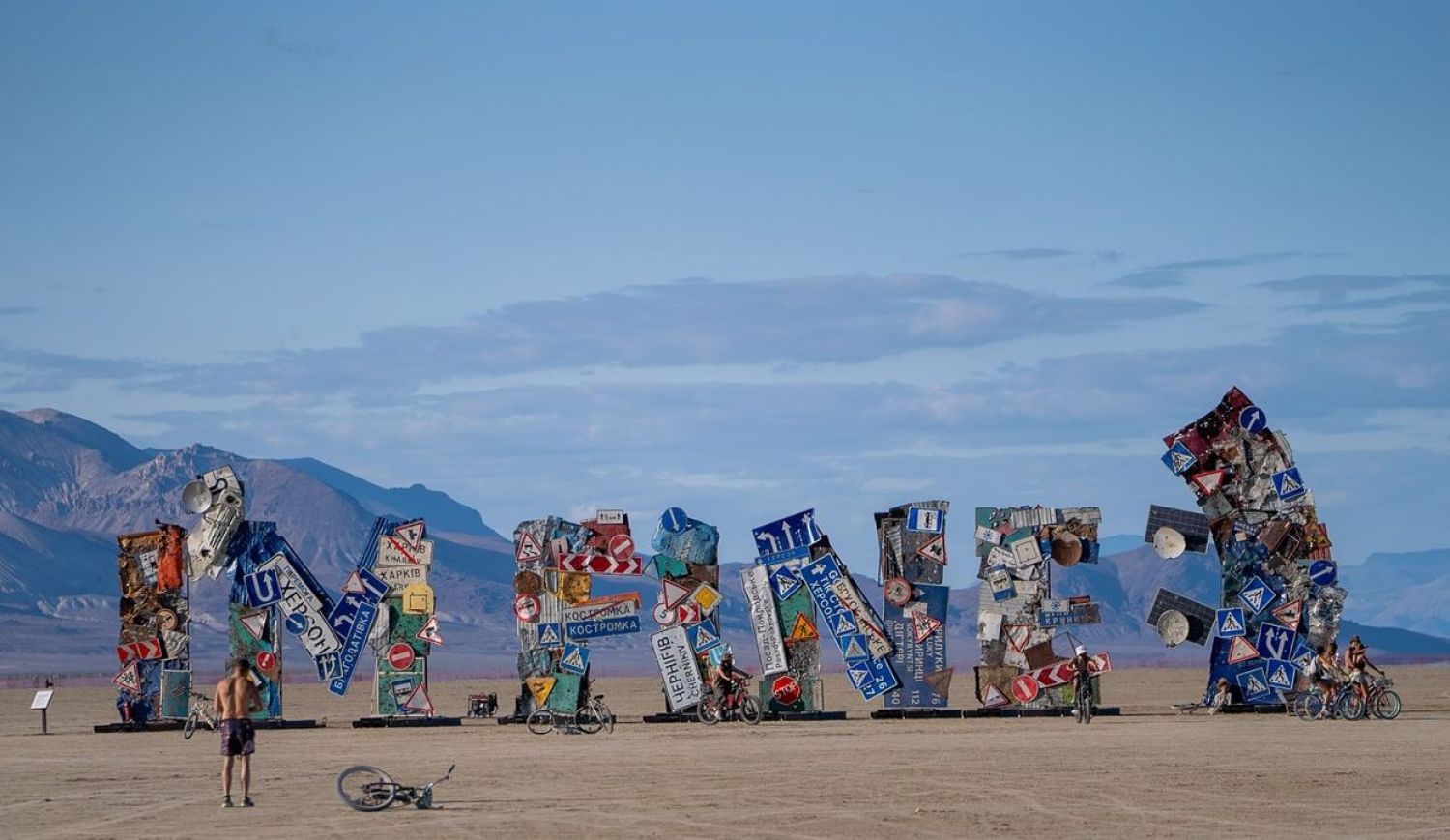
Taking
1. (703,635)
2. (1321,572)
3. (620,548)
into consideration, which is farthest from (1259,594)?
(620,548)

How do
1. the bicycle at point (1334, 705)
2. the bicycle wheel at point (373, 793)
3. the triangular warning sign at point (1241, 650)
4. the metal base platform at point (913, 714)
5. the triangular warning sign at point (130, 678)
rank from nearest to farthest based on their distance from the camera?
1. the bicycle wheel at point (373, 793)
2. the bicycle at point (1334, 705)
3. the triangular warning sign at point (1241, 650)
4. the triangular warning sign at point (130, 678)
5. the metal base platform at point (913, 714)

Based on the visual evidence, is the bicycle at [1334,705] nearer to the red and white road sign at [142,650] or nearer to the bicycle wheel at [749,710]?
the bicycle wheel at [749,710]

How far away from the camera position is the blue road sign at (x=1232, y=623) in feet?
140

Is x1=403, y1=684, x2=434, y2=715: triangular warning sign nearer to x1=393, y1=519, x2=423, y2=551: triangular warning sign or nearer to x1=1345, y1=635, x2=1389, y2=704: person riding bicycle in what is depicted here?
x1=393, y1=519, x2=423, y2=551: triangular warning sign

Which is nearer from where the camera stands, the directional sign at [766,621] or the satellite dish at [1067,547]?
the directional sign at [766,621]

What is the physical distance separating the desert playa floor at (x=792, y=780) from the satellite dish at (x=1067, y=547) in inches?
132

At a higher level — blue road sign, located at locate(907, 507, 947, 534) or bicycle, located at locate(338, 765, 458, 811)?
blue road sign, located at locate(907, 507, 947, 534)

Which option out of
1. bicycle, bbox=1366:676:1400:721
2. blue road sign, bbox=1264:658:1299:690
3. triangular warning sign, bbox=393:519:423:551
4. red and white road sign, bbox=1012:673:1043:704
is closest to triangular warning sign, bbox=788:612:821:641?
red and white road sign, bbox=1012:673:1043:704

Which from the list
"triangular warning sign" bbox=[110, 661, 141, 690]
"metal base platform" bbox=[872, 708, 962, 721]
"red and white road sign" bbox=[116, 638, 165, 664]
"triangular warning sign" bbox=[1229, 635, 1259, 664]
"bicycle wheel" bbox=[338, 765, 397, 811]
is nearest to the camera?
"bicycle wheel" bbox=[338, 765, 397, 811]

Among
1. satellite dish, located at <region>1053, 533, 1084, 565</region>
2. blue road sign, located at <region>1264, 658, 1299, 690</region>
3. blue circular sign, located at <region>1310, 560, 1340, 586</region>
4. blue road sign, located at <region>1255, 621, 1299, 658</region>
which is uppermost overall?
satellite dish, located at <region>1053, 533, 1084, 565</region>

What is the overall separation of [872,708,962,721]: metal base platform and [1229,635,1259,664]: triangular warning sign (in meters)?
5.76

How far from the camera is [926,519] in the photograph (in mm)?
42938

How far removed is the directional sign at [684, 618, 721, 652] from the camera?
42.5 meters

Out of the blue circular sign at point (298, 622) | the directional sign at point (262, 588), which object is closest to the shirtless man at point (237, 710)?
the blue circular sign at point (298, 622)
